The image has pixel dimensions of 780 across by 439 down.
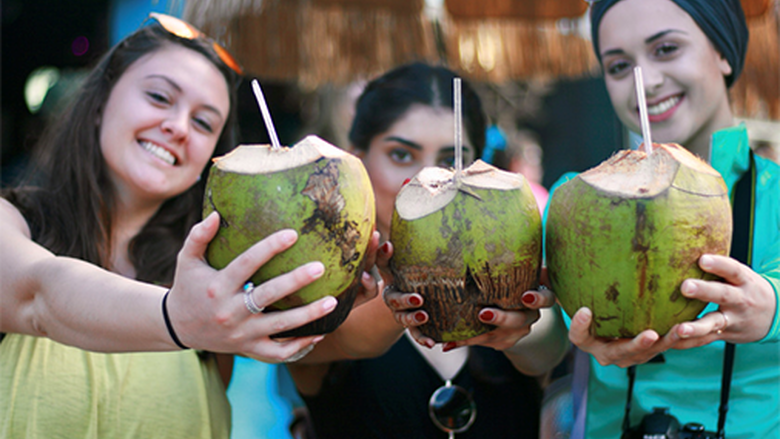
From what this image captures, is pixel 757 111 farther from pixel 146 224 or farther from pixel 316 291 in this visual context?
pixel 146 224

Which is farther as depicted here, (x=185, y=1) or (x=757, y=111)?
(x=185, y=1)

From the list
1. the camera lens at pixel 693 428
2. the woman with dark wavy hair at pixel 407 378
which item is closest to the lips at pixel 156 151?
the woman with dark wavy hair at pixel 407 378

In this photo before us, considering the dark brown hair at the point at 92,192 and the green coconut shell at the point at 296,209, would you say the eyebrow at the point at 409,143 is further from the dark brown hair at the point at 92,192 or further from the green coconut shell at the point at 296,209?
the green coconut shell at the point at 296,209

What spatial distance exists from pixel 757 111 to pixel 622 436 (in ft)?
6.85

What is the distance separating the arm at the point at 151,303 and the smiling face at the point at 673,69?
143 centimetres

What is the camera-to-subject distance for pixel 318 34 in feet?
11.3

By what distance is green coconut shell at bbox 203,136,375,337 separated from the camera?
49.6 inches

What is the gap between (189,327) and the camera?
49.3 inches

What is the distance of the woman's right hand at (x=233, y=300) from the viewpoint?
3.90 feet

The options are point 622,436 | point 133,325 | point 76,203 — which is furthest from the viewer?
point 76,203

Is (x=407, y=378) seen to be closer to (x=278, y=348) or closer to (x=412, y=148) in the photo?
(x=278, y=348)

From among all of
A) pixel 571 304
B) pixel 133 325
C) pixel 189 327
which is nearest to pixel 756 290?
pixel 571 304

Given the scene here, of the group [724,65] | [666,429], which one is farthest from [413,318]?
[724,65]

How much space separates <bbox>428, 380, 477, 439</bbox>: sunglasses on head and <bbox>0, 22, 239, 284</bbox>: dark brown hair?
102 centimetres
